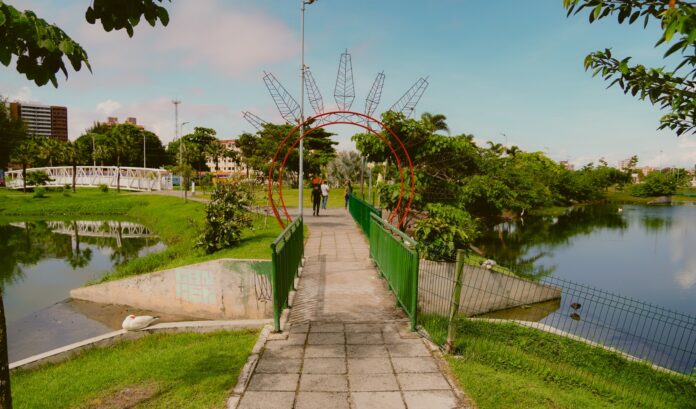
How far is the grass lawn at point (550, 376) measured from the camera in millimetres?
4457

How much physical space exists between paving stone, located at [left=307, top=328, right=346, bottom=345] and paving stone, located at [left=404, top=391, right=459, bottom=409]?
1551 millimetres

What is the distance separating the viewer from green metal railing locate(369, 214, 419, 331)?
5824mm

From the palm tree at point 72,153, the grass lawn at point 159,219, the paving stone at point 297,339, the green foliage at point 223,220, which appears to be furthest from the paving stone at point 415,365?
the palm tree at point 72,153

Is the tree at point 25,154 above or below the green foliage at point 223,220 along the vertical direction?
below

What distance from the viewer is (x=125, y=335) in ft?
25.3

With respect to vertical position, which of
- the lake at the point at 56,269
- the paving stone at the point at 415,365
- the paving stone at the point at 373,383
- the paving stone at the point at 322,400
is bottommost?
the lake at the point at 56,269

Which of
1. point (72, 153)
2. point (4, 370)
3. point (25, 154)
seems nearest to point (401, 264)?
point (4, 370)

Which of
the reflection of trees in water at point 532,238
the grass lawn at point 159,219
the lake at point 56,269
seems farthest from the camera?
the reflection of trees in water at point 532,238

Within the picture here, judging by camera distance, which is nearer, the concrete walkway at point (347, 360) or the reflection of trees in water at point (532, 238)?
the concrete walkway at point (347, 360)

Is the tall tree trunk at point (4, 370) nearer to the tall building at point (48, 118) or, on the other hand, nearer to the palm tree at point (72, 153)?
the palm tree at point (72, 153)

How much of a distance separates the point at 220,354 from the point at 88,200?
3991 cm

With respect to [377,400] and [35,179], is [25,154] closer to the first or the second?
[35,179]

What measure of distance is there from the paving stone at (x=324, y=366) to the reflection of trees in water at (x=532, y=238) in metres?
11.7

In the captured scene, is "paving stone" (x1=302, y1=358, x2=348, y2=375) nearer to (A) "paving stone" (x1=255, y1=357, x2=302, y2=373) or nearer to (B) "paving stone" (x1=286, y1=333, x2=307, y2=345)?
(A) "paving stone" (x1=255, y1=357, x2=302, y2=373)
